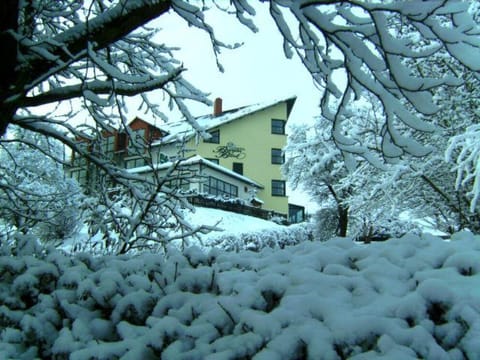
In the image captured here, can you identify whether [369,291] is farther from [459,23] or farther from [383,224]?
[383,224]

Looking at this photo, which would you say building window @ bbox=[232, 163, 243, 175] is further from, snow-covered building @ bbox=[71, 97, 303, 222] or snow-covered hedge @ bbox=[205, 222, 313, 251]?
snow-covered hedge @ bbox=[205, 222, 313, 251]

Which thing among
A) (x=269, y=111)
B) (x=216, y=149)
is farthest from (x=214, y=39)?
(x=269, y=111)

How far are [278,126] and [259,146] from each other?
269cm

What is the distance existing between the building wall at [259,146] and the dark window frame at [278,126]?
318 mm

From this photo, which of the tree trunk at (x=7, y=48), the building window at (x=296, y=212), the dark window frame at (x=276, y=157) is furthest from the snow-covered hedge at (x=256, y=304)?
the building window at (x=296, y=212)

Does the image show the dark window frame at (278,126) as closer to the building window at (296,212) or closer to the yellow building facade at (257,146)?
the yellow building facade at (257,146)

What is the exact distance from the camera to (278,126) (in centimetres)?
3622

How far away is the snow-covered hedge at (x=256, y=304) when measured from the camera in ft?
5.63

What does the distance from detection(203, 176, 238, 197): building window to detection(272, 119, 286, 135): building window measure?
7.21 m

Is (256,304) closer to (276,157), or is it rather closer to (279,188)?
(279,188)

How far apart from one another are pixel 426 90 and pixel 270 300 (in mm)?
1658

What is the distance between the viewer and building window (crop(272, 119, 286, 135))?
36.1 metres

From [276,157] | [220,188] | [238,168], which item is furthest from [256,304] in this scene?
[276,157]

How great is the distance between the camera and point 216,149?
111ft
